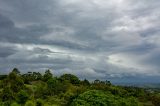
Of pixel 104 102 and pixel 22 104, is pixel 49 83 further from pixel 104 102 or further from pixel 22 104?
pixel 104 102

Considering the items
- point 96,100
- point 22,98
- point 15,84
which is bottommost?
point 96,100

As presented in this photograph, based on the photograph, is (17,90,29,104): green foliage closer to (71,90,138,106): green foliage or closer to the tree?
the tree

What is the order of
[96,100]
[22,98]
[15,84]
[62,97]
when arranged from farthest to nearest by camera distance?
[15,84] < [62,97] < [22,98] < [96,100]

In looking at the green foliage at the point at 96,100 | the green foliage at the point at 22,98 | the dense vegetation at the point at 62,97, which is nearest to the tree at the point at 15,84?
the dense vegetation at the point at 62,97

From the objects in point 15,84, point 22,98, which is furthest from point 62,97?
point 15,84

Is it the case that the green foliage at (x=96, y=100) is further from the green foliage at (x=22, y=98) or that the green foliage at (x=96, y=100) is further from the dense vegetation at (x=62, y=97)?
the green foliage at (x=22, y=98)

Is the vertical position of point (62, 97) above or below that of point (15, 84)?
below

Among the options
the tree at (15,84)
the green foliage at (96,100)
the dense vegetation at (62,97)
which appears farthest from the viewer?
the tree at (15,84)

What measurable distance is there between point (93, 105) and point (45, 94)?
7438 centimetres

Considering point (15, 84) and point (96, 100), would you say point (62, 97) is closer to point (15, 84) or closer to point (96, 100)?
point (15, 84)

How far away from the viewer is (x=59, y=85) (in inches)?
7485

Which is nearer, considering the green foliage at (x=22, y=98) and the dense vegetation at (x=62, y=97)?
the dense vegetation at (x=62, y=97)

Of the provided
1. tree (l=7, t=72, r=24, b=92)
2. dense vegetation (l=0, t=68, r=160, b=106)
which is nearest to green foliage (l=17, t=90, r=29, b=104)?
dense vegetation (l=0, t=68, r=160, b=106)

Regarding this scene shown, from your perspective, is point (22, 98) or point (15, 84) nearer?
point (22, 98)
